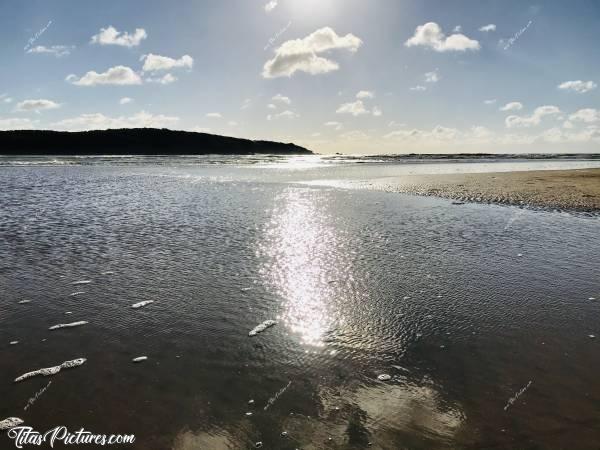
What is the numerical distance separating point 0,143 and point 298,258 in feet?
569

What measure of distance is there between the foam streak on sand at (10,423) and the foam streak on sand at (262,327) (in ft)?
11.5

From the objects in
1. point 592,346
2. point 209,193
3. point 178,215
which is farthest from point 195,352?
point 209,193

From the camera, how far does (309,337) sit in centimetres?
729

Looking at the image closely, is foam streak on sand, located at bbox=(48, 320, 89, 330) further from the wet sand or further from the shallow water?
the wet sand

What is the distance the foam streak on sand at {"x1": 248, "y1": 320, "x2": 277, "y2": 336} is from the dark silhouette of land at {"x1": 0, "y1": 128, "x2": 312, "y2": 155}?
Result: 162 meters

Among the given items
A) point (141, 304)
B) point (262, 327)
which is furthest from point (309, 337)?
point (141, 304)

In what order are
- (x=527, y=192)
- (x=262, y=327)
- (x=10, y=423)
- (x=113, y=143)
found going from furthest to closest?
(x=113, y=143) < (x=527, y=192) < (x=262, y=327) < (x=10, y=423)

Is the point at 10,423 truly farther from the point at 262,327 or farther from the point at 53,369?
A: the point at 262,327

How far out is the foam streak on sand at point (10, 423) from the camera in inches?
194

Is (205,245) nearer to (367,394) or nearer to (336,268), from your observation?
(336,268)

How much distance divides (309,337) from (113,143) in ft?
594

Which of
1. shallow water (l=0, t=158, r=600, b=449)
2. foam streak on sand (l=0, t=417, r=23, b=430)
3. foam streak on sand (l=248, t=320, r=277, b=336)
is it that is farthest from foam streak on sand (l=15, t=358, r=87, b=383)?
foam streak on sand (l=248, t=320, r=277, b=336)

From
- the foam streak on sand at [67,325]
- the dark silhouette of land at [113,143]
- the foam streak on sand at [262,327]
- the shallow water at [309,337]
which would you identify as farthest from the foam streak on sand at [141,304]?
the dark silhouette of land at [113,143]

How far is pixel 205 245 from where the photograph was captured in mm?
13789
